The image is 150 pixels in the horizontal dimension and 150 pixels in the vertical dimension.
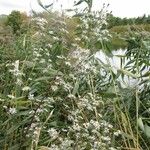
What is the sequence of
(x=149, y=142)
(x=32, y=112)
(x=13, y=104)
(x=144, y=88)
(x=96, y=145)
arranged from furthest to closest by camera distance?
1. (x=144, y=88)
2. (x=149, y=142)
3. (x=13, y=104)
4. (x=32, y=112)
5. (x=96, y=145)

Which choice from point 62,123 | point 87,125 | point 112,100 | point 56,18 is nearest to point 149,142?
point 112,100

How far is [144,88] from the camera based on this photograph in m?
3.39

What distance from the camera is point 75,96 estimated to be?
10.5 ft

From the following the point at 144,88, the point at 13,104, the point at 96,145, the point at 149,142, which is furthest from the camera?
the point at 144,88

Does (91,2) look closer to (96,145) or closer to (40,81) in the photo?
(40,81)

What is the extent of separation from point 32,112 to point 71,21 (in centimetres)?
110

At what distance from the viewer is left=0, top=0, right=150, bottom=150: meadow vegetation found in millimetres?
2611

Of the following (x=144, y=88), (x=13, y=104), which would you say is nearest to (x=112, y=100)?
(x=144, y=88)

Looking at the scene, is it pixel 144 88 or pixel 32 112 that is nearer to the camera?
pixel 32 112

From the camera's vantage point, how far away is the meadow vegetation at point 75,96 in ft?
8.57

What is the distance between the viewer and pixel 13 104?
2986 millimetres

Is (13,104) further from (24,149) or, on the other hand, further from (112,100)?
(112,100)

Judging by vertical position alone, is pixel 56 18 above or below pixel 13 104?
above

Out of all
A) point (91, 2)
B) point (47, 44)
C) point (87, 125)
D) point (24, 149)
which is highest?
point (91, 2)
